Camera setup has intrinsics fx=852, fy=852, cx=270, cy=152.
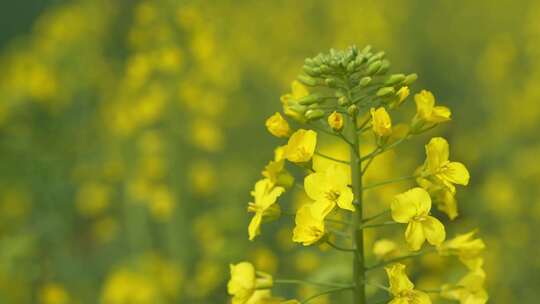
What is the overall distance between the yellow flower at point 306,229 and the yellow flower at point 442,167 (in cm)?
35

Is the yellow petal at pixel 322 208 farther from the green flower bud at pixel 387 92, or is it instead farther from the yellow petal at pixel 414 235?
the green flower bud at pixel 387 92

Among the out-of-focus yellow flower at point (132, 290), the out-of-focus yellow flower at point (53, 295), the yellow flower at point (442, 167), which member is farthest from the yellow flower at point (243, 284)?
the out-of-focus yellow flower at point (132, 290)

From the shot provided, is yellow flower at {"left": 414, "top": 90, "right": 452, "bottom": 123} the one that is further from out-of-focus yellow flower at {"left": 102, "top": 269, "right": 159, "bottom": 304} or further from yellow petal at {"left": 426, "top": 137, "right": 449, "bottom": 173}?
out-of-focus yellow flower at {"left": 102, "top": 269, "right": 159, "bottom": 304}

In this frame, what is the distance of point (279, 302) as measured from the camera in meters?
2.47

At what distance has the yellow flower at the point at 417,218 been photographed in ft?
7.18

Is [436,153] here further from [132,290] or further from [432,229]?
[132,290]

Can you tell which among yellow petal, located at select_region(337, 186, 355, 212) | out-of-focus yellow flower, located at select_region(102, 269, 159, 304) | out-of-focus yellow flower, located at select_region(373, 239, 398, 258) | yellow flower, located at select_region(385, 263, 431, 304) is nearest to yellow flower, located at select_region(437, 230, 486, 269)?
out-of-focus yellow flower, located at select_region(373, 239, 398, 258)

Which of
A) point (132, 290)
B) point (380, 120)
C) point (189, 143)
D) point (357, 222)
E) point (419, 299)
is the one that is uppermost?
point (189, 143)

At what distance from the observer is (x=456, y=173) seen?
228 cm

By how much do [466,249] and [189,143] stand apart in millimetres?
2565

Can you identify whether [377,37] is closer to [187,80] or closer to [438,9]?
[438,9]

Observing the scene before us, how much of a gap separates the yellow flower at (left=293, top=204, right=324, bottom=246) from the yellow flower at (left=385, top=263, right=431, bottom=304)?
22cm

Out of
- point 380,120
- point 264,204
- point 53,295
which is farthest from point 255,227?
point 53,295

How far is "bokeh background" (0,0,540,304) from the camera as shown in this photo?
4.62m
